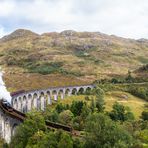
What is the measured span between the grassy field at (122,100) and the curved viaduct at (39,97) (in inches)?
162

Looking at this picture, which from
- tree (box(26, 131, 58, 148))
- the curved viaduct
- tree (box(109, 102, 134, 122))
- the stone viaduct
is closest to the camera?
tree (box(26, 131, 58, 148))

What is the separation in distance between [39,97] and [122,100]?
22.3 m

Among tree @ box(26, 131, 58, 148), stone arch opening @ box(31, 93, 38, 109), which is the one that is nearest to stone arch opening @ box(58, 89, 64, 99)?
stone arch opening @ box(31, 93, 38, 109)

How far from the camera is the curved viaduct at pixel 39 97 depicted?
305 feet

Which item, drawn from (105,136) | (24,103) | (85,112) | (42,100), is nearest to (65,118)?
(85,112)

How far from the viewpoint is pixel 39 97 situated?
10300 cm

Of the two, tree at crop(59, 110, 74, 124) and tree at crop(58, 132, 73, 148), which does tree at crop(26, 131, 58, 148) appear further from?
tree at crop(59, 110, 74, 124)

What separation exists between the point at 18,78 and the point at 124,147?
10914cm

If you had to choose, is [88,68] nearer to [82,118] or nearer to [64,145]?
[82,118]

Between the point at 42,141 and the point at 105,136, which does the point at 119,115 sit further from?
the point at 42,141

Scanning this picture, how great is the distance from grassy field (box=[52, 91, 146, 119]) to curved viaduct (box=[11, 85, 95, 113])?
410 centimetres

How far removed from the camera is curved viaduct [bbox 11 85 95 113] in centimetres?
9291

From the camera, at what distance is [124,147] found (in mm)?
37281

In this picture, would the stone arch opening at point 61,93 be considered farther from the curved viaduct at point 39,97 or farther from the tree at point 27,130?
the tree at point 27,130
